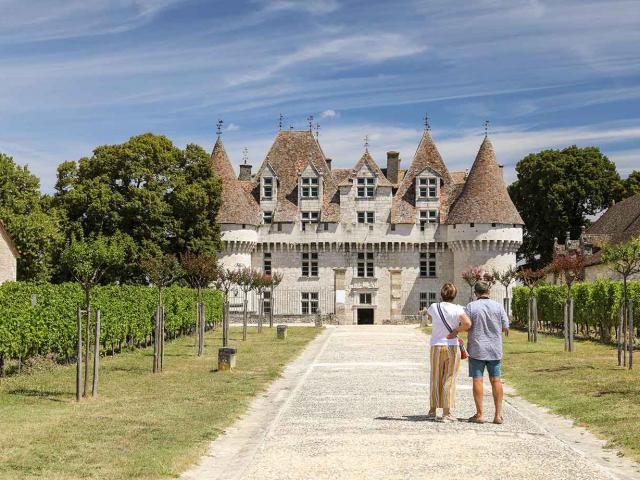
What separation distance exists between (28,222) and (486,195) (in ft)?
97.6

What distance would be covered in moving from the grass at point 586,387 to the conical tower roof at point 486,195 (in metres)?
32.8

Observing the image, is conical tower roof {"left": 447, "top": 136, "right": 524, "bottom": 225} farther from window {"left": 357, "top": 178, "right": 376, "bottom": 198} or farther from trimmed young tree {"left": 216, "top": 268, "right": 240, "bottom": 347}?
trimmed young tree {"left": 216, "top": 268, "right": 240, "bottom": 347}

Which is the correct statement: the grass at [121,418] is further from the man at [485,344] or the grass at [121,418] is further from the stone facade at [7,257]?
the stone facade at [7,257]

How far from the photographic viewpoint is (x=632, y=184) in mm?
70250

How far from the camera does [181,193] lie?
177ft

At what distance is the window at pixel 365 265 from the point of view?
65.7 m

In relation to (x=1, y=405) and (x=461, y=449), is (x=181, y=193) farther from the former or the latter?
(x=461, y=449)

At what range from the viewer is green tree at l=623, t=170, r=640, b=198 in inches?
2749

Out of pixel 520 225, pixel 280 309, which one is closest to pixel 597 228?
pixel 520 225

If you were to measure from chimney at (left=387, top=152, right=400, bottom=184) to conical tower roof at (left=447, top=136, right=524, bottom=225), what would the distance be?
785cm

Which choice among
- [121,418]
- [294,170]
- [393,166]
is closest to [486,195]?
[393,166]

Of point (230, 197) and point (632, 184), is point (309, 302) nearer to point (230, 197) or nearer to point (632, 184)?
point (230, 197)

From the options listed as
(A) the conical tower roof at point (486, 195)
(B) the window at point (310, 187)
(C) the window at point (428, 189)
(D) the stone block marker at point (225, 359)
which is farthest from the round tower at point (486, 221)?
(D) the stone block marker at point (225, 359)

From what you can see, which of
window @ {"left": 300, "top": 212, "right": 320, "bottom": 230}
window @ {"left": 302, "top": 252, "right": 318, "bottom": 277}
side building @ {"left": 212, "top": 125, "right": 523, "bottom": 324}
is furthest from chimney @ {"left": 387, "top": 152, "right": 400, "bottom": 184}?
window @ {"left": 302, "top": 252, "right": 318, "bottom": 277}
